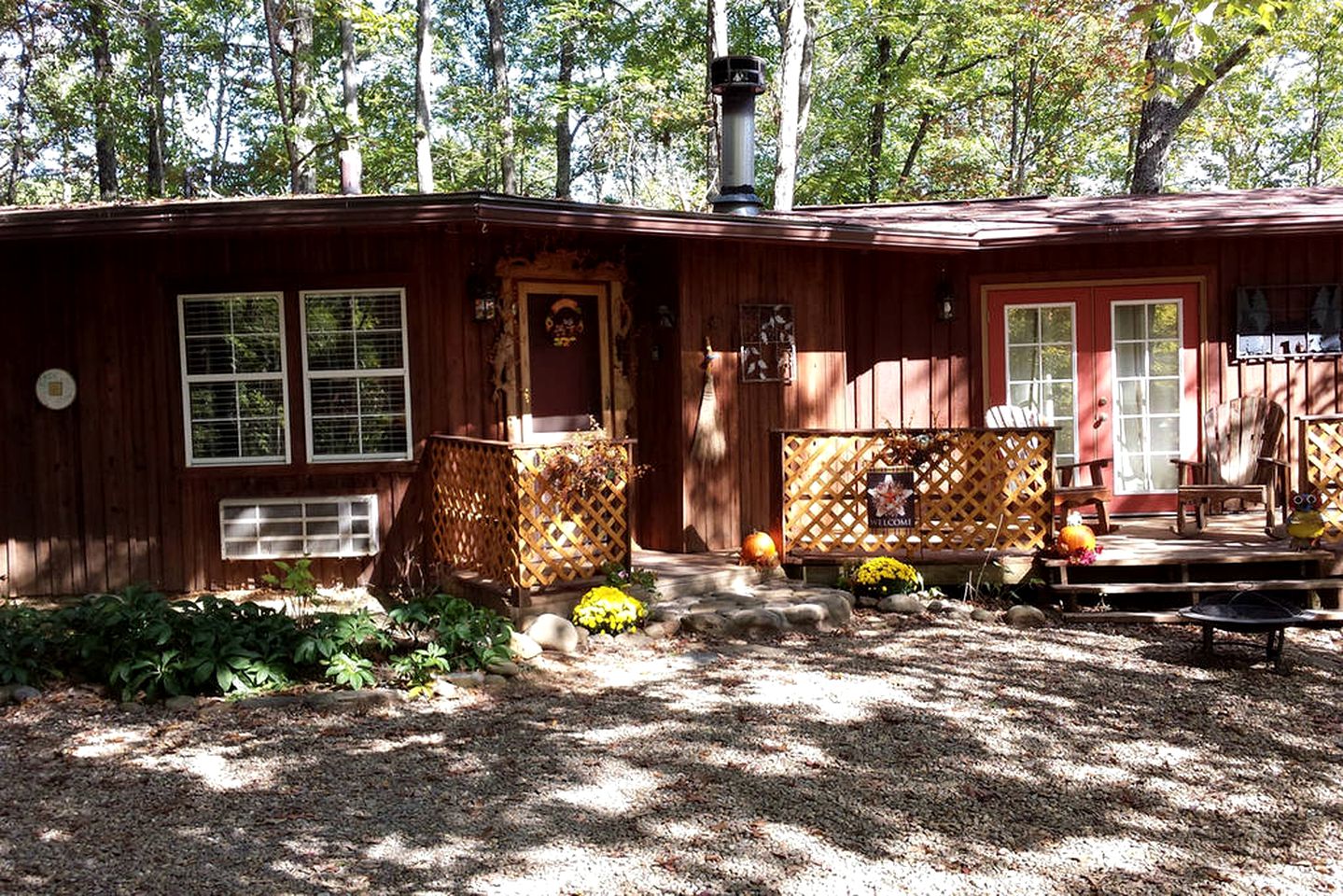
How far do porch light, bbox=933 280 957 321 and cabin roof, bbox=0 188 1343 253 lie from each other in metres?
0.27

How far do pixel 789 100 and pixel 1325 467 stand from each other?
9.49 m

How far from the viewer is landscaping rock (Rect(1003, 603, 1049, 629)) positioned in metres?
6.94

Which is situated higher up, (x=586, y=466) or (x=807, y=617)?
(x=586, y=466)

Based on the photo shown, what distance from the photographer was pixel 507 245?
7.74 metres

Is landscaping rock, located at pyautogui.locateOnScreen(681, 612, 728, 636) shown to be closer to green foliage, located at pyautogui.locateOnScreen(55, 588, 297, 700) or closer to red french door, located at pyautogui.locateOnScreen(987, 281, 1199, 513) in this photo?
green foliage, located at pyautogui.locateOnScreen(55, 588, 297, 700)

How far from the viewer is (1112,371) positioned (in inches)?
359

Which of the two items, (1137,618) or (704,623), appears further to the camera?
(1137,618)

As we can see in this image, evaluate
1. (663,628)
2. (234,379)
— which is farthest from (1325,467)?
(234,379)

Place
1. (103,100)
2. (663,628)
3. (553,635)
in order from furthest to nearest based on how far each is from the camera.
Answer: (103,100), (663,628), (553,635)

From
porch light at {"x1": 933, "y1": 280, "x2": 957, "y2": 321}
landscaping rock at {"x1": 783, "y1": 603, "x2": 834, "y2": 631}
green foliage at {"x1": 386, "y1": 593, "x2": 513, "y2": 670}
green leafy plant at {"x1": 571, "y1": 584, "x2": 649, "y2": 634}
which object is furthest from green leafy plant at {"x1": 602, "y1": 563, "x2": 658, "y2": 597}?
porch light at {"x1": 933, "y1": 280, "x2": 957, "y2": 321}

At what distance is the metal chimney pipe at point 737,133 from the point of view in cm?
954

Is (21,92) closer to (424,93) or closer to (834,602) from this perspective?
(424,93)

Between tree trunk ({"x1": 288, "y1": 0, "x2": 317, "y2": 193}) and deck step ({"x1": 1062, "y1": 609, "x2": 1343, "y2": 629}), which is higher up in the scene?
tree trunk ({"x1": 288, "y1": 0, "x2": 317, "y2": 193})

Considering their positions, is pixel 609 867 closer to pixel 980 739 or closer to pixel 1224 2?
pixel 980 739
